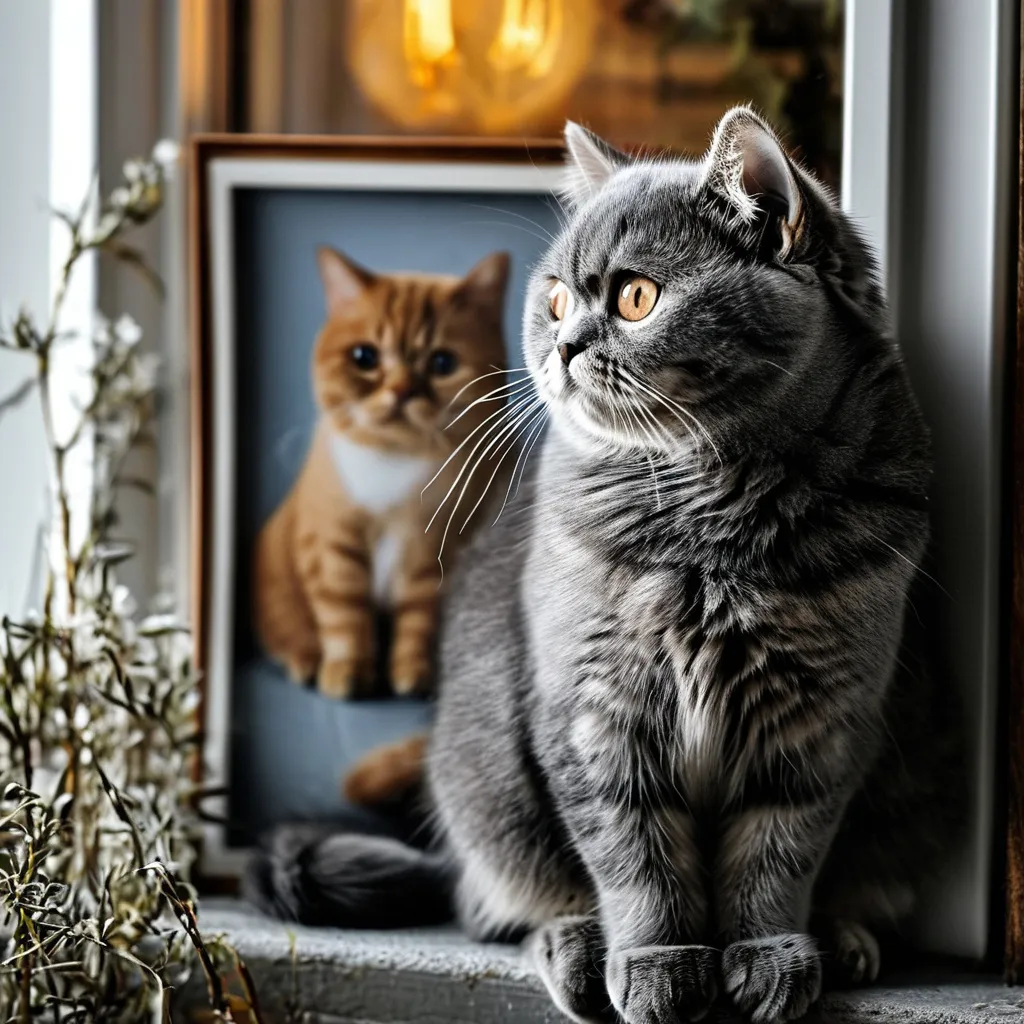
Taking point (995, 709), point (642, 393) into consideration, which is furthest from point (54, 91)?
point (995, 709)

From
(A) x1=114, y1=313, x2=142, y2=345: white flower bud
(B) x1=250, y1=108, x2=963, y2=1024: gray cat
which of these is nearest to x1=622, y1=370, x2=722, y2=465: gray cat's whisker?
(B) x1=250, y1=108, x2=963, y2=1024: gray cat

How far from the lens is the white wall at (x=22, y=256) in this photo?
3.80ft

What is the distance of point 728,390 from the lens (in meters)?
0.79

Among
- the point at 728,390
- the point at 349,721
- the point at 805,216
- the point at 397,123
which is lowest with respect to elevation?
the point at 349,721

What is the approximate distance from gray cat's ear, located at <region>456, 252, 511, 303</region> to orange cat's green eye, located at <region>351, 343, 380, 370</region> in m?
0.12

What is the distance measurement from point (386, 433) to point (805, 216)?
0.51 metres

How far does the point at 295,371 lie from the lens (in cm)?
118

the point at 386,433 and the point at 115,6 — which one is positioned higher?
the point at 115,6

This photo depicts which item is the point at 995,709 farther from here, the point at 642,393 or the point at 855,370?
the point at 642,393

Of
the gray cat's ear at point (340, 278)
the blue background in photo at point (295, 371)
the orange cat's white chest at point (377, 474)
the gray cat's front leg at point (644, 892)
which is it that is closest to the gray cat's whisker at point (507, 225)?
the blue background in photo at point (295, 371)

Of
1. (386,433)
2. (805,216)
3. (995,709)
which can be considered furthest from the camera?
(386,433)

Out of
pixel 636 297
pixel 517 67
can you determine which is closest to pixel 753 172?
pixel 636 297

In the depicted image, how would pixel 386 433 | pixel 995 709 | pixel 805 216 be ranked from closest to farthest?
1. pixel 805 216
2. pixel 995 709
3. pixel 386 433

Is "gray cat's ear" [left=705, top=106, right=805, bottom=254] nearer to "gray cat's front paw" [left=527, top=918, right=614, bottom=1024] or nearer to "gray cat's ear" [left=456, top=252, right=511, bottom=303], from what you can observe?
"gray cat's ear" [left=456, top=252, right=511, bottom=303]
